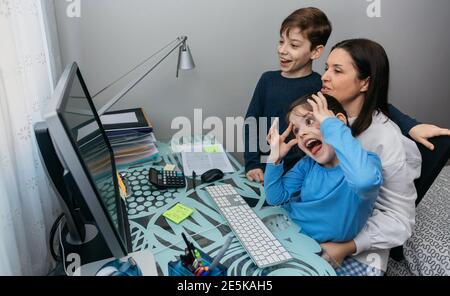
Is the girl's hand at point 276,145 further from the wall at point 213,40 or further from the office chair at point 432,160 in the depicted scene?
the wall at point 213,40

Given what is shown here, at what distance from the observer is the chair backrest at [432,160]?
1.12 meters

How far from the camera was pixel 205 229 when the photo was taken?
1.07m

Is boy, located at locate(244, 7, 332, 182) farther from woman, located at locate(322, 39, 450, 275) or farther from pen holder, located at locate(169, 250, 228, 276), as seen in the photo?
pen holder, located at locate(169, 250, 228, 276)

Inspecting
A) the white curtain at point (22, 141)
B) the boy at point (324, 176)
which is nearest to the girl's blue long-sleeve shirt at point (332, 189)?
the boy at point (324, 176)

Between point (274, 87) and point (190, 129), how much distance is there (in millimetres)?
621

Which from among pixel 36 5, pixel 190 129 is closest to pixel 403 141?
pixel 190 129

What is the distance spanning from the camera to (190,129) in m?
2.00

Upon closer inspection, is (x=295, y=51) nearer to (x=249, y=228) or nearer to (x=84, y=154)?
(x=249, y=228)

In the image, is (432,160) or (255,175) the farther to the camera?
(255,175)

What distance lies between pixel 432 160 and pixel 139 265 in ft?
3.09

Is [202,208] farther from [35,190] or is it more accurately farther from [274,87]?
[274,87]

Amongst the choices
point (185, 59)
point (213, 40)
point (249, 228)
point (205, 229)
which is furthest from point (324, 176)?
point (213, 40)

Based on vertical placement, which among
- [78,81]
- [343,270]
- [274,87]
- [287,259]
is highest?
[78,81]

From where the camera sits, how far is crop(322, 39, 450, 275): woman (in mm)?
1116
